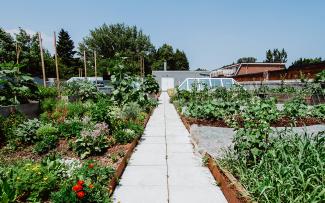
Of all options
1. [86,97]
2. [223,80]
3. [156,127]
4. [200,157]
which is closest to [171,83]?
[223,80]

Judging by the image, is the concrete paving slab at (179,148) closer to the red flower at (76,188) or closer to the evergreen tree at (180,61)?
the red flower at (76,188)

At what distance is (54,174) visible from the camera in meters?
4.58

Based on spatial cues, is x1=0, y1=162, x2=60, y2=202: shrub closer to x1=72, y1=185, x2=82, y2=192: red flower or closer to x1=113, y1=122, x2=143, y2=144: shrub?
x1=72, y1=185, x2=82, y2=192: red flower

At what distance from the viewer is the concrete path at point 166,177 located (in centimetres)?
477

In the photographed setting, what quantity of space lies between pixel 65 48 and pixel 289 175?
76281 millimetres

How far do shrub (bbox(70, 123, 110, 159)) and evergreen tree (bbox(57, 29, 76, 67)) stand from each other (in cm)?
7068

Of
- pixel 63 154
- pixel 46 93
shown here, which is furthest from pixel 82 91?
pixel 63 154

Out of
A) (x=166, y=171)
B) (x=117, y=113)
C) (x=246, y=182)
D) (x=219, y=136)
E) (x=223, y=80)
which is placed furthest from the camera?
(x=223, y=80)

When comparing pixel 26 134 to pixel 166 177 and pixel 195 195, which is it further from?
pixel 195 195

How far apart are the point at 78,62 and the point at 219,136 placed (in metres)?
72.2

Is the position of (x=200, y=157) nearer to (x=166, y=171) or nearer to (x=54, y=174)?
(x=166, y=171)

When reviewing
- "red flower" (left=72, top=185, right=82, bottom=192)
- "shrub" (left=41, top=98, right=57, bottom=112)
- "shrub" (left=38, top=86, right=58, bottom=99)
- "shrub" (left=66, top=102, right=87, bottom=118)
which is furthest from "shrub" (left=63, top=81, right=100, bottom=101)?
"red flower" (left=72, top=185, right=82, bottom=192)

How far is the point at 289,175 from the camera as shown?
392 cm

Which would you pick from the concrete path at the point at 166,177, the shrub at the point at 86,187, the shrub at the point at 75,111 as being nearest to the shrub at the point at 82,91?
the shrub at the point at 75,111
